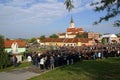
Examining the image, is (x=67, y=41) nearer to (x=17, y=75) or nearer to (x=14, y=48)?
(x=14, y=48)

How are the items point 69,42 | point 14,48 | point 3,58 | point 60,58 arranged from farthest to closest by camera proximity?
point 69,42, point 14,48, point 60,58, point 3,58

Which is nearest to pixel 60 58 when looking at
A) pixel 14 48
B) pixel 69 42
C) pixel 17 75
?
pixel 17 75

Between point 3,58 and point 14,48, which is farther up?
point 14,48

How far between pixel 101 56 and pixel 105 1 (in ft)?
82.0

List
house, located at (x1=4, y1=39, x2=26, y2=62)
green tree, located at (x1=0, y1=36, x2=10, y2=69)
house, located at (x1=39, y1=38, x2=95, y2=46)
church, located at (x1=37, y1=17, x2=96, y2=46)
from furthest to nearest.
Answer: church, located at (x1=37, y1=17, x2=96, y2=46) → house, located at (x1=39, y1=38, x2=95, y2=46) → house, located at (x1=4, y1=39, x2=26, y2=62) → green tree, located at (x1=0, y1=36, x2=10, y2=69)

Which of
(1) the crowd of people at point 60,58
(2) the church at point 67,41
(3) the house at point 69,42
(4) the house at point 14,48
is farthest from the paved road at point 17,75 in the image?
(3) the house at point 69,42

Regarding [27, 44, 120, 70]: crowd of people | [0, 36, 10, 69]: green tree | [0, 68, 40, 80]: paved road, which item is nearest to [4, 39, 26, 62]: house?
[0, 36, 10, 69]: green tree

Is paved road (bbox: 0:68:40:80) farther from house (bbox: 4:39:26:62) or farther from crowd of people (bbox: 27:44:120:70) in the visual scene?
house (bbox: 4:39:26:62)

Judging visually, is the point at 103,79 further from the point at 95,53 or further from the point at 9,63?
the point at 95,53

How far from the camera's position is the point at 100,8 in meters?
9.33

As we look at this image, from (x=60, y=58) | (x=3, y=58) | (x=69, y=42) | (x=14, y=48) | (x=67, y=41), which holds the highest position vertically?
(x=67, y=41)

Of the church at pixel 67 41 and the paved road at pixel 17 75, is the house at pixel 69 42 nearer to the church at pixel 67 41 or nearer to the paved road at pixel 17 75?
the church at pixel 67 41

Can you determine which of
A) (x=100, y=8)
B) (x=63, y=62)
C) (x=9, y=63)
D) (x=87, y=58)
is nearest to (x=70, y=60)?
(x=63, y=62)

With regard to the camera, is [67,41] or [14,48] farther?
[67,41]
